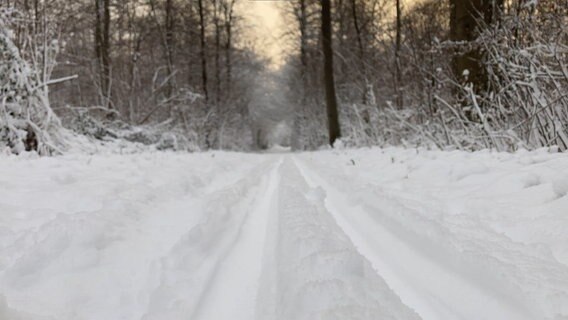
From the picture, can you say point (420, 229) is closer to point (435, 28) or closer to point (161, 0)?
point (435, 28)

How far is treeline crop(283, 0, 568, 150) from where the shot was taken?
405 cm

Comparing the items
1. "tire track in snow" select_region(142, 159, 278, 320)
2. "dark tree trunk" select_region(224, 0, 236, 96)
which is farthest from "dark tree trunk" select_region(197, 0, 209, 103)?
"tire track in snow" select_region(142, 159, 278, 320)

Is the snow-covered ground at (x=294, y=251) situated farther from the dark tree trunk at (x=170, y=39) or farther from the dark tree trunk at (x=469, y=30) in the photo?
the dark tree trunk at (x=170, y=39)

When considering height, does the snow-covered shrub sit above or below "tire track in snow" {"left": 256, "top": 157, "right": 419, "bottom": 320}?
above

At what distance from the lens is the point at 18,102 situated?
6391 mm

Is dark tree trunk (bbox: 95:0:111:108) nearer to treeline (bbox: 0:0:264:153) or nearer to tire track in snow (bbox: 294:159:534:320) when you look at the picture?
treeline (bbox: 0:0:264:153)

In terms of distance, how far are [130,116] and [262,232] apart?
11215 mm

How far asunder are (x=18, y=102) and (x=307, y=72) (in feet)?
57.5

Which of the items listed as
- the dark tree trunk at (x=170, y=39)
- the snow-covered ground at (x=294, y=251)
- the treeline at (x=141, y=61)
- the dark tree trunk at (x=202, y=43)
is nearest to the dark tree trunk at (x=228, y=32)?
the treeline at (x=141, y=61)

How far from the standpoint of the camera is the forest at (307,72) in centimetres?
446

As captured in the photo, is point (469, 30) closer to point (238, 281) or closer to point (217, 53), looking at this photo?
point (238, 281)

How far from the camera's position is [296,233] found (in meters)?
2.30

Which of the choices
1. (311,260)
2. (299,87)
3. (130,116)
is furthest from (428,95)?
(299,87)

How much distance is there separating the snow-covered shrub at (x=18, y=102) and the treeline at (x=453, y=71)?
616cm
